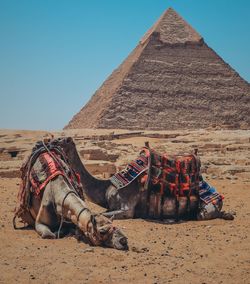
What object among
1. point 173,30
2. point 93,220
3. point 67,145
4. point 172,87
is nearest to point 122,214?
point 67,145

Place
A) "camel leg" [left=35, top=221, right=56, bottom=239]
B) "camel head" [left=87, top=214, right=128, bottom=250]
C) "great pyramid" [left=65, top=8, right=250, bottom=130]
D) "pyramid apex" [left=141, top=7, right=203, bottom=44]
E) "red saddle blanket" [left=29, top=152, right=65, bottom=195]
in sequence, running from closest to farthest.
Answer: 1. "camel head" [left=87, top=214, right=128, bottom=250]
2. "camel leg" [left=35, top=221, right=56, bottom=239]
3. "red saddle blanket" [left=29, top=152, right=65, bottom=195]
4. "great pyramid" [left=65, top=8, right=250, bottom=130]
5. "pyramid apex" [left=141, top=7, right=203, bottom=44]

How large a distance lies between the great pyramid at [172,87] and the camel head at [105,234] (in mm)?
93374

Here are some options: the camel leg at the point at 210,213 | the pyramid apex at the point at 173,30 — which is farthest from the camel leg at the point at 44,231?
the pyramid apex at the point at 173,30

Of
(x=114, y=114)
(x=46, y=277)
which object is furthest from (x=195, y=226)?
(x=114, y=114)

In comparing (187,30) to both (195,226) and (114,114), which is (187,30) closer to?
(114,114)

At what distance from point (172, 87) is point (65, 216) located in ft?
349

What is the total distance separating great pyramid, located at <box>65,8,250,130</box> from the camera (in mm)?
101750

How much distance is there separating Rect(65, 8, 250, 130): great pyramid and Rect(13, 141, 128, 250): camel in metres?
92.7

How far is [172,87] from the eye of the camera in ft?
360

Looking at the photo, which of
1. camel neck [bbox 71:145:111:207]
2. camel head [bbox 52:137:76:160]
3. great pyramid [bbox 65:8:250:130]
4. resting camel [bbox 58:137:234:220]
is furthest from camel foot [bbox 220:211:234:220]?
great pyramid [bbox 65:8:250:130]

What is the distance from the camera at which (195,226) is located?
531 cm

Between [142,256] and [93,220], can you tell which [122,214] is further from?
[142,256]

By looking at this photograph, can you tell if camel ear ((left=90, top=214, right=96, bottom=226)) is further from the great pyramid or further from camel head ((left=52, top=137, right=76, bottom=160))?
the great pyramid

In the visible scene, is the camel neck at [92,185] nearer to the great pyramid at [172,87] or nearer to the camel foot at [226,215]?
the camel foot at [226,215]
